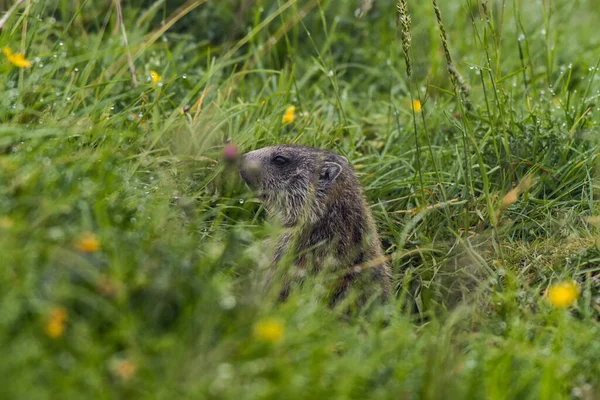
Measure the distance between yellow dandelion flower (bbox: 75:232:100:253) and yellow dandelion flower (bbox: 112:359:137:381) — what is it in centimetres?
47

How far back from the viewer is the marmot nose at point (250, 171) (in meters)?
5.20

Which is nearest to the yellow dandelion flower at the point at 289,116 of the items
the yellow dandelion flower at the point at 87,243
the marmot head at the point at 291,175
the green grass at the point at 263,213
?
the green grass at the point at 263,213

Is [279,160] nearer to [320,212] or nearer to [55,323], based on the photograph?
[320,212]

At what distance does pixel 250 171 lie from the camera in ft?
17.1

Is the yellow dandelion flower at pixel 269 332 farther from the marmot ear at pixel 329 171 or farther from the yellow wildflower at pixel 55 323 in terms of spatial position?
the marmot ear at pixel 329 171

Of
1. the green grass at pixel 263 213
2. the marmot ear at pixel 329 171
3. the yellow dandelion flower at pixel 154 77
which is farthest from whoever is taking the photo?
the yellow dandelion flower at pixel 154 77

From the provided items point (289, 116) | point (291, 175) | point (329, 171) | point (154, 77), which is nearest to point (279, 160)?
point (291, 175)

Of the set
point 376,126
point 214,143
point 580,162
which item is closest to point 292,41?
point 376,126

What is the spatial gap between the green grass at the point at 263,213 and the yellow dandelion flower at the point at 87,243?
4 cm

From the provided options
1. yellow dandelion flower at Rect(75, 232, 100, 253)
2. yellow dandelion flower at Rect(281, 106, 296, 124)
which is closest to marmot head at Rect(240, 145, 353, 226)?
yellow dandelion flower at Rect(281, 106, 296, 124)

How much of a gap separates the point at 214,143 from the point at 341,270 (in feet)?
4.90

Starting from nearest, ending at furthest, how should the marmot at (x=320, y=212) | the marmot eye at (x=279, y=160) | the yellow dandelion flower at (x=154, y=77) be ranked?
1. the marmot at (x=320, y=212)
2. the marmot eye at (x=279, y=160)
3. the yellow dandelion flower at (x=154, y=77)

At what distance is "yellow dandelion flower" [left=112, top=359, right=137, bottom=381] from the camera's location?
2.85 m

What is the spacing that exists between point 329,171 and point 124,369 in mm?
2548
